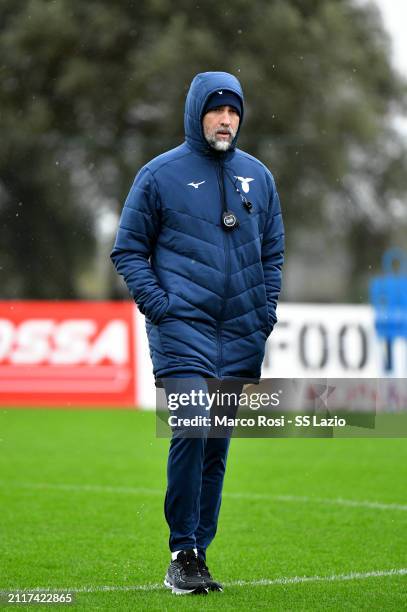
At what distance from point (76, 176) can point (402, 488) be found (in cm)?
1453

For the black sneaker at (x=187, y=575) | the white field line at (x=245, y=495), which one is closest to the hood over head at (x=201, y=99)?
the black sneaker at (x=187, y=575)

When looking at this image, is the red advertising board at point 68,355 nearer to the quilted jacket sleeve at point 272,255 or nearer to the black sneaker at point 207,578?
the quilted jacket sleeve at point 272,255

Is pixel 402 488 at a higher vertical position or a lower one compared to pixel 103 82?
lower

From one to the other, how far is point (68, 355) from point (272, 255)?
36.2ft

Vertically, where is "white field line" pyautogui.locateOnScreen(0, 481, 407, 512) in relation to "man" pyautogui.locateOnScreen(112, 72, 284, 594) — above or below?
below

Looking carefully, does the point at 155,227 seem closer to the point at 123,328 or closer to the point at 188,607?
the point at 188,607

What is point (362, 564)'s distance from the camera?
6734 millimetres

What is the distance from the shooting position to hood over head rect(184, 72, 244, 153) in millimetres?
5719

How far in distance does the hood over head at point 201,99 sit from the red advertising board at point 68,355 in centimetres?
1105


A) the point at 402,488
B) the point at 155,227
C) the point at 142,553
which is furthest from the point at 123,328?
the point at 155,227

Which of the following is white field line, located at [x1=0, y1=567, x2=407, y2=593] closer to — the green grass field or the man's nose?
the green grass field

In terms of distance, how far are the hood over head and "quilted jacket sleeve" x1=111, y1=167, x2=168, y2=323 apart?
25 cm

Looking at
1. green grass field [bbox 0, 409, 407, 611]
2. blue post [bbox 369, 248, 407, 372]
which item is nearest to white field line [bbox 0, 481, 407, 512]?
green grass field [bbox 0, 409, 407, 611]

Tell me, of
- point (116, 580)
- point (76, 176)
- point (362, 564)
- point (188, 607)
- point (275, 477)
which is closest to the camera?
point (188, 607)
